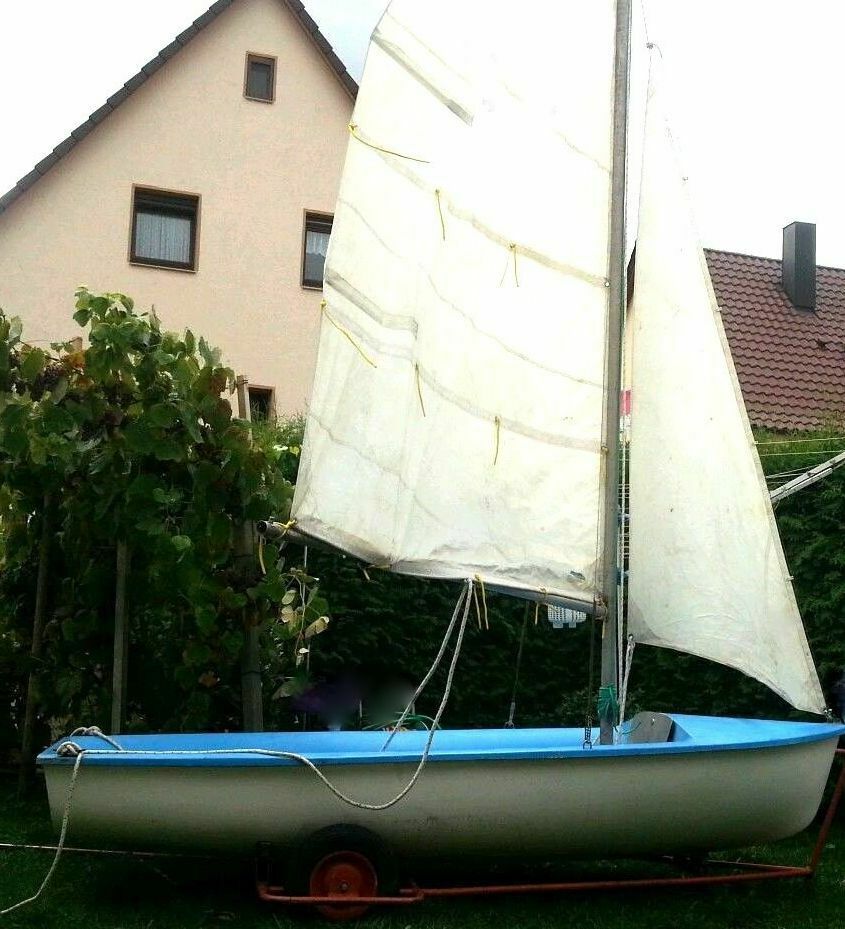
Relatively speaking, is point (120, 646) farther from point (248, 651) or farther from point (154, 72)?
point (154, 72)

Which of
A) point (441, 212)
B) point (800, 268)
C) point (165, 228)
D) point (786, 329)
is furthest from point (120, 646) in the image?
point (800, 268)

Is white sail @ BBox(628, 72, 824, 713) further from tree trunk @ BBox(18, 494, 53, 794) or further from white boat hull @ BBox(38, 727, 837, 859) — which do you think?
tree trunk @ BBox(18, 494, 53, 794)

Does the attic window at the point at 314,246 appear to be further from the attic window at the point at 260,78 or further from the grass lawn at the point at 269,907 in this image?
the grass lawn at the point at 269,907

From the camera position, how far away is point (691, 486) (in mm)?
5223

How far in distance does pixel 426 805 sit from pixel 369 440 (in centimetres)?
159

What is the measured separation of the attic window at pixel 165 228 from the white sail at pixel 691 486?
1018 centimetres

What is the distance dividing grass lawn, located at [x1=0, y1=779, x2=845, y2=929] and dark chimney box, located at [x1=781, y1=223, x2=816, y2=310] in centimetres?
1151

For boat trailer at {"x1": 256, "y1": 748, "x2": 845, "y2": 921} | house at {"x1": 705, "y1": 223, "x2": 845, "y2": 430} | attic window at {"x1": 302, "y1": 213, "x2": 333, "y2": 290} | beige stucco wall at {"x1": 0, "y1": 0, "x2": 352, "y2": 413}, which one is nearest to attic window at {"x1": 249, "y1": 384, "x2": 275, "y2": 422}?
beige stucco wall at {"x1": 0, "y1": 0, "x2": 352, "y2": 413}

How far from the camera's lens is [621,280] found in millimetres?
5438

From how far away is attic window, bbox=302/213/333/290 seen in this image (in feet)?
50.3

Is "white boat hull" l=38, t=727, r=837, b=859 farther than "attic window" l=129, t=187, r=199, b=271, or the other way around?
"attic window" l=129, t=187, r=199, b=271

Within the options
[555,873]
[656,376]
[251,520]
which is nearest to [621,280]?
[656,376]

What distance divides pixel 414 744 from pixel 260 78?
11556 millimetres

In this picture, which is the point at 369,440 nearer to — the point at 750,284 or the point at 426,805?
the point at 426,805
